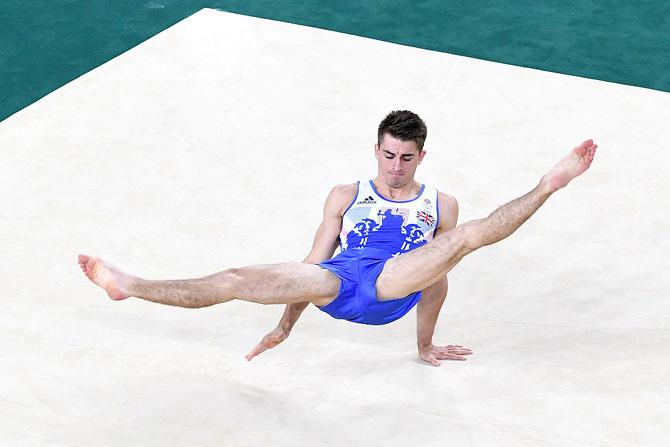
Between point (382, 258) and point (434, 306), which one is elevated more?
point (382, 258)

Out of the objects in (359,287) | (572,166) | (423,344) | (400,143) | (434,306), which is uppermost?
(572,166)

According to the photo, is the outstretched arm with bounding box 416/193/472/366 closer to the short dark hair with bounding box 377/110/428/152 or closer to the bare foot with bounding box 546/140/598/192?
the short dark hair with bounding box 377/110/428/152

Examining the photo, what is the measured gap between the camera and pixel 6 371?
14.3 ft

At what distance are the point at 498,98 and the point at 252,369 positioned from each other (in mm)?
3125

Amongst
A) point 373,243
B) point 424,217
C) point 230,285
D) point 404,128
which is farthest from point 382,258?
point 230,285

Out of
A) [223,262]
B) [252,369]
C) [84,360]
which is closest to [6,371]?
[84,360]

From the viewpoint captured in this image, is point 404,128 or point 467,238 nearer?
point 467,238

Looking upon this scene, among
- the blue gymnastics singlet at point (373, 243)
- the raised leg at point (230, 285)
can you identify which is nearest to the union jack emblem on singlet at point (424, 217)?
the blue gymnastics singlet at point (373, 243)

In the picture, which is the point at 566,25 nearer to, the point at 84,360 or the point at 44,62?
the point at 44,62

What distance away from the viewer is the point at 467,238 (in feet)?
12.4

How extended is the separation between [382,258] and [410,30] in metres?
5.54

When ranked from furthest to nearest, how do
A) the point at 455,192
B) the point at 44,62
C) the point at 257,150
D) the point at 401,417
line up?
the point at 44,62 < the point at 257,150 < the point at 455,192 < the point at 401,417

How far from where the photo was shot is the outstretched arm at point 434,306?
4.34 meters

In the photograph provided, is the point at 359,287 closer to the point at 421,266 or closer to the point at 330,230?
the point at 421,266
